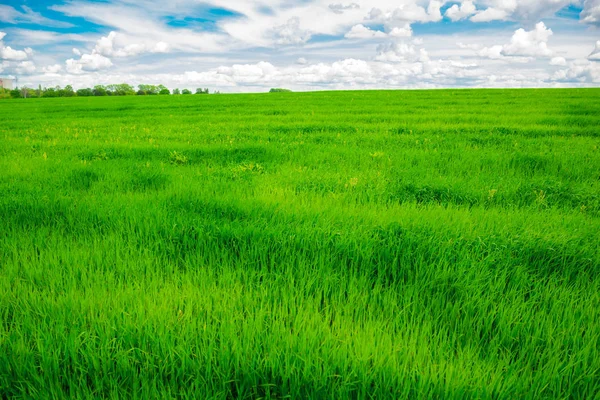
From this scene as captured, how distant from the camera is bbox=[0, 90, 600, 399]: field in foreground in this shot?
1.77 metres

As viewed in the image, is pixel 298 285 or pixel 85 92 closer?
pixel 298 285

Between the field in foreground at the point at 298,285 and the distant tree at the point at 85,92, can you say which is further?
the distant tree at the point at 85,92

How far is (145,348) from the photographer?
1910mm

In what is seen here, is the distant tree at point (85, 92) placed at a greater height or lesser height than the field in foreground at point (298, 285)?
greater

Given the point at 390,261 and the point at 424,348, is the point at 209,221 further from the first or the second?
the point at 424,348

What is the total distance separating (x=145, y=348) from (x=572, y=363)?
235 cm

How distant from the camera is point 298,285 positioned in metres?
2.64

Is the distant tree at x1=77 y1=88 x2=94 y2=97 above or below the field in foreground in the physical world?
above

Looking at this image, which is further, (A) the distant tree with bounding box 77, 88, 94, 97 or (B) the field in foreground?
(A) the distant tree with bounding box 77, 88, 94, 97

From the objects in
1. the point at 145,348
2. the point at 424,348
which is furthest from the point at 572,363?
the point at 145,348

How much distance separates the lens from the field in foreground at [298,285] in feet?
5.81

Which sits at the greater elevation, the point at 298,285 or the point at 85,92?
the point at 85,92

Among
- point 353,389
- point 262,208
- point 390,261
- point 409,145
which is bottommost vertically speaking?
point 353,389

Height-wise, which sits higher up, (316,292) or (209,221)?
(209,221)
